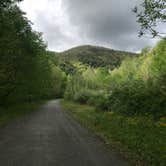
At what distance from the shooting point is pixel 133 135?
9.89 m

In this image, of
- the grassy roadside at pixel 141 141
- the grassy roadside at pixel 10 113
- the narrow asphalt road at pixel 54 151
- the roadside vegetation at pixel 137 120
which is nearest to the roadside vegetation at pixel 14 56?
the grassy roadside at pixel 10 113

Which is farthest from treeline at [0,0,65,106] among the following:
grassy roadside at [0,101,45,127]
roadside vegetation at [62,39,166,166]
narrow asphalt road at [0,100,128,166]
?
narrow asphalt road at [0,100,128,166]

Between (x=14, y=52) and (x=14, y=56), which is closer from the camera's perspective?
(x=14, y=56)

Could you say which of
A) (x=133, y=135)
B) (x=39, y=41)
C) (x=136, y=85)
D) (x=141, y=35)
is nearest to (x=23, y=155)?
(x=133, y=135)

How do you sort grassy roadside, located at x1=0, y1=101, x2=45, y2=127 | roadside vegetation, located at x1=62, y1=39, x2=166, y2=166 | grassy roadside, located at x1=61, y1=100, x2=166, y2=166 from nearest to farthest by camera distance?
grassy roadside, located at x1=61, y1=100, x2=166, y2=166
roadside vegetation, located at x1=62, y1=39, x2=166, y2=166
grassy roadside, located at x1=0, y1=101, x2=45, y2=127

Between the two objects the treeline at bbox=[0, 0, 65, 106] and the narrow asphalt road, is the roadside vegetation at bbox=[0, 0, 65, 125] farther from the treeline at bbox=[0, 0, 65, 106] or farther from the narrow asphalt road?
the narrow asphalt road

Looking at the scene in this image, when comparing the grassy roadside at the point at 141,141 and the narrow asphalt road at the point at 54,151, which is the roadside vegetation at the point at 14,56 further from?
the grassy roadside at the point at 141,141

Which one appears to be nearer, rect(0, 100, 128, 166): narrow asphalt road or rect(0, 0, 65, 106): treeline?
rect(0, 100, 128, 166): narrow asphalt road

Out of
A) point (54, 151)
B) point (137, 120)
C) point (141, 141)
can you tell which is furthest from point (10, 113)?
point (141, 141)

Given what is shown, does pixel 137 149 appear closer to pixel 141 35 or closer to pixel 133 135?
pixel 133 135

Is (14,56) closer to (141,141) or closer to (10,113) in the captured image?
(10,113)

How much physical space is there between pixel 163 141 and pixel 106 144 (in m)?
2.27

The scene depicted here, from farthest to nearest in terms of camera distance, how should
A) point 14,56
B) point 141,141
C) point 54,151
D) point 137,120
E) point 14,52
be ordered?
point 14,52
point 14,56
point 137,120
point 141,141
point 54,151

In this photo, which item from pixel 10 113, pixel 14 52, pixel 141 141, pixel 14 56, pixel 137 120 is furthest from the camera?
pixel 14 52
